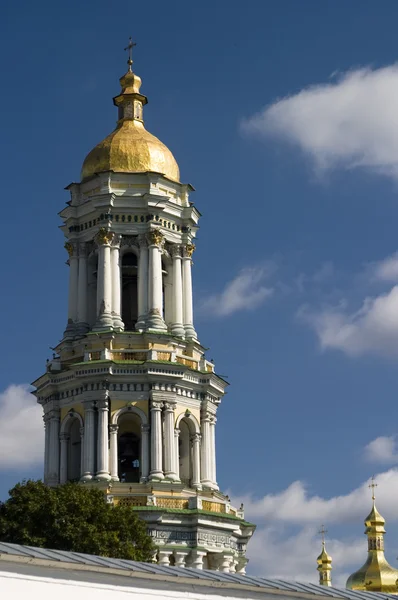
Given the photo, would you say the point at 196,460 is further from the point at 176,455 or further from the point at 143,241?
the point at 143,241

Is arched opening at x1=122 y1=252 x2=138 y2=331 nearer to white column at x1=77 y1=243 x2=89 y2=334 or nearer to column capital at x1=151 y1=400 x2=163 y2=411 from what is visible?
white column at x1=77 y1=243 x2=89 y2=334

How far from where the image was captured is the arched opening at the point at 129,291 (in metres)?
57.5

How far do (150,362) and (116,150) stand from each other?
10.3 m

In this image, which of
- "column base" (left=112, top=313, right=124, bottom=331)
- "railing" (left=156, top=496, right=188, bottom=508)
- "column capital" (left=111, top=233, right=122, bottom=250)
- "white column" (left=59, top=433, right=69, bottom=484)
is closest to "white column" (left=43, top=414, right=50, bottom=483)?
"white column" (left=59, top=433, right=69, bottom=484)

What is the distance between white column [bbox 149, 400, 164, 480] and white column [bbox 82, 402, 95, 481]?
2.29m

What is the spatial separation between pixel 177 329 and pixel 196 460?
5498mm

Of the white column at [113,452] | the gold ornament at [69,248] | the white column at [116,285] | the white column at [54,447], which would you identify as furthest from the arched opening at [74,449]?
the gold ornament at [69,248]

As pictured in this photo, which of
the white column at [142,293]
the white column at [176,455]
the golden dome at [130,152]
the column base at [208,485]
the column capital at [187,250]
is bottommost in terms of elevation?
the column base at [208,485]

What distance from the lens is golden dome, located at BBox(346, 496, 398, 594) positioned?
293 ft

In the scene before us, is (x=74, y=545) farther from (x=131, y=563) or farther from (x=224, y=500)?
(x=131, y=563)

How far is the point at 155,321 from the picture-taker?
54906mm

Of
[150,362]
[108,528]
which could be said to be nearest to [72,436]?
[150,362]

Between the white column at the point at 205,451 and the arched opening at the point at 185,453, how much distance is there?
53 centimetres

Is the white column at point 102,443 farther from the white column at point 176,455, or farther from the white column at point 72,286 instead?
the white column at point 72,286
